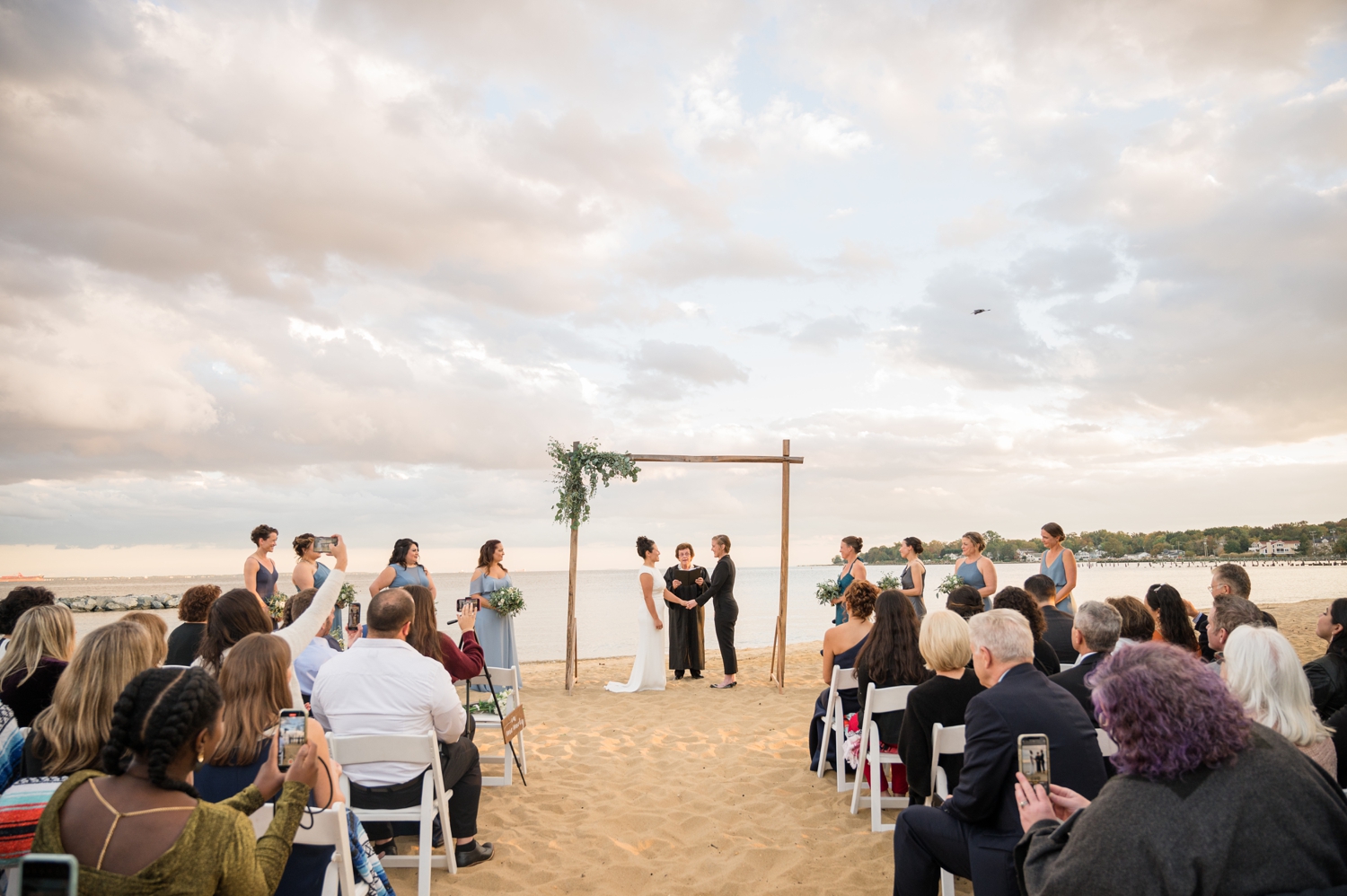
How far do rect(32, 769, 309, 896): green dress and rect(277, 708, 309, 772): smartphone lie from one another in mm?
193

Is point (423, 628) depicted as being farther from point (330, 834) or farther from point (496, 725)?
point (330, 834)

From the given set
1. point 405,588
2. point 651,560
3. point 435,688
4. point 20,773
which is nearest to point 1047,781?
point 435,688

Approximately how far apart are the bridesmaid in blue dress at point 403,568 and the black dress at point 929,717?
506 cm

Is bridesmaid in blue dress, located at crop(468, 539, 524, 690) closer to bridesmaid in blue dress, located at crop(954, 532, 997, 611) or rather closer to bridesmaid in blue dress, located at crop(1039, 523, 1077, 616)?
bridesmaid in blue dress, located at crop(954, 532, 997, 611)

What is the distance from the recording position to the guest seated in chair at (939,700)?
396 centimetres

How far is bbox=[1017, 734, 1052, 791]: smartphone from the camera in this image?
2325 millimetres

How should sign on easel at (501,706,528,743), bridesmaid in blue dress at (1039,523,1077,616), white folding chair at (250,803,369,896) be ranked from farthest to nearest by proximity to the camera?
bridesmaid in blue dress at (1039,523,1077,616)
sign on easel at (501,706,528,743)
white folding chair at (250,803,369,896)

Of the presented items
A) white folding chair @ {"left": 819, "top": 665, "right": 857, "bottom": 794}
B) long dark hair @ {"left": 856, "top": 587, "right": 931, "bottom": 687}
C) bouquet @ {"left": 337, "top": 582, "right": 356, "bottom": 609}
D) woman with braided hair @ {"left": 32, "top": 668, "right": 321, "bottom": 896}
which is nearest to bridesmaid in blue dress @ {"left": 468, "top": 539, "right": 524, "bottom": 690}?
bouquet @ {"left": 337, "top": 582, "right": 356, "bottom": 609}

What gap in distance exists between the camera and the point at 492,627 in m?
8.67

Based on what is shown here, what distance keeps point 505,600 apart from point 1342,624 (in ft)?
23.2

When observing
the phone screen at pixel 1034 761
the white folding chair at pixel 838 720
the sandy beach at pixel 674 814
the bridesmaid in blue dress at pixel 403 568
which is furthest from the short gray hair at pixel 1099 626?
the bridesmaid in blue dress at pixel 403 568

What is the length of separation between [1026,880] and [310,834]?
238 cm

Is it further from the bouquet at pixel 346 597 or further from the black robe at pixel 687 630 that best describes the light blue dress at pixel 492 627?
the black robe at pixel 687 630

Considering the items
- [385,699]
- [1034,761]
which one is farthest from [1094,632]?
[385,699]
